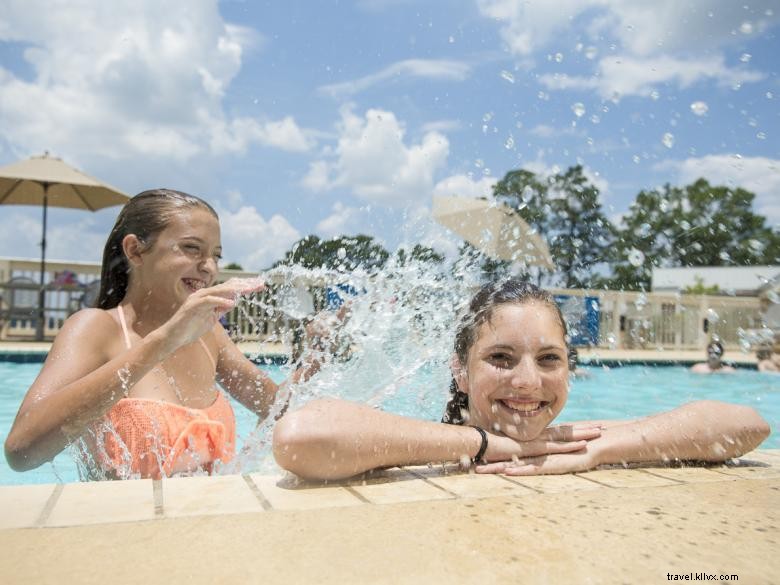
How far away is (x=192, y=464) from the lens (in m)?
2.62

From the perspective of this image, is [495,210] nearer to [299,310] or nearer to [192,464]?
[299,310]

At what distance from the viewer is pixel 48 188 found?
12.5 m

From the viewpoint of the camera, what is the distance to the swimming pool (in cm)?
455

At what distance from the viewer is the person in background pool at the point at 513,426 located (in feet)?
6.59

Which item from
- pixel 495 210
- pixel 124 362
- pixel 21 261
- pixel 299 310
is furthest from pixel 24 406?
pixel 21 261

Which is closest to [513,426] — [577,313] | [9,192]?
[9,192]

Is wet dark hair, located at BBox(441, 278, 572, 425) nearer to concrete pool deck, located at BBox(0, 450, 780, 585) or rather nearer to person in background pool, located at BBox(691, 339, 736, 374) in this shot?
concrete pool deck, located at BBox(0, 450, 780, 585)

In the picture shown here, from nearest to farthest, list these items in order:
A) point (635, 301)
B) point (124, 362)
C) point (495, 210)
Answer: point (124, 362) < point (495, 210) < point (635, 301)

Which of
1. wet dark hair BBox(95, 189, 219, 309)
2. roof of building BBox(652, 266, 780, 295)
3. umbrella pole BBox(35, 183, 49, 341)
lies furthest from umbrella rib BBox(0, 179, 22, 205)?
roof of building BBox(652, 266, 780, 295)

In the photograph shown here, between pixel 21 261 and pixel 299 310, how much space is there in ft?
23.6

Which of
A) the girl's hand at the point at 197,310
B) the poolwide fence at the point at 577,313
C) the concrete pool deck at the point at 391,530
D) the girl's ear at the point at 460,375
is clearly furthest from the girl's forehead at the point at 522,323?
the poolwide fence at the point at 577,313

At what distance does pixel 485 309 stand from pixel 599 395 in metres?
7.64

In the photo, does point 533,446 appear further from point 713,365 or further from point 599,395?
point 713,365

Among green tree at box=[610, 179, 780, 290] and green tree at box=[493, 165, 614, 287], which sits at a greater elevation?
green tree at box=[610, 179, 780, 290]
